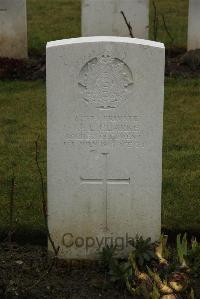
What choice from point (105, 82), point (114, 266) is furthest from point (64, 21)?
point (114, 266)

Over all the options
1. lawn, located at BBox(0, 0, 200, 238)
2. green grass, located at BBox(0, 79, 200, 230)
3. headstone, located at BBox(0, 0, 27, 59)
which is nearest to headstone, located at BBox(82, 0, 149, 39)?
headstone, located at BBox(0, 0, 27, 59)

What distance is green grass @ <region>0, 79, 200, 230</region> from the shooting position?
6418 millimetres

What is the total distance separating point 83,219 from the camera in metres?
5.52

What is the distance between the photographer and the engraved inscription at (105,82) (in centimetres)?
528

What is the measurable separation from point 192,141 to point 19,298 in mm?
3561

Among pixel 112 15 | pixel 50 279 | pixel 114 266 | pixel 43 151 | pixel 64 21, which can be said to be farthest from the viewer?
pixel 64 21

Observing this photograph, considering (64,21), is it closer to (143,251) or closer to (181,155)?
(181,155)

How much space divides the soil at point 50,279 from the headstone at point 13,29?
5.82 meters

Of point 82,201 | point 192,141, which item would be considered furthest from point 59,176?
point 192,141

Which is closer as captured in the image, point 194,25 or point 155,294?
point 155,294

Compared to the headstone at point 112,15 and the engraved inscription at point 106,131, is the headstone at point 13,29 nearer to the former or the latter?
the headstone at point 112,15

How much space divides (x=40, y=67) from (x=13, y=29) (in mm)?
676

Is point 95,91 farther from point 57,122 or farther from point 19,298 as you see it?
point 19,298

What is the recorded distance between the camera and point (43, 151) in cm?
796
